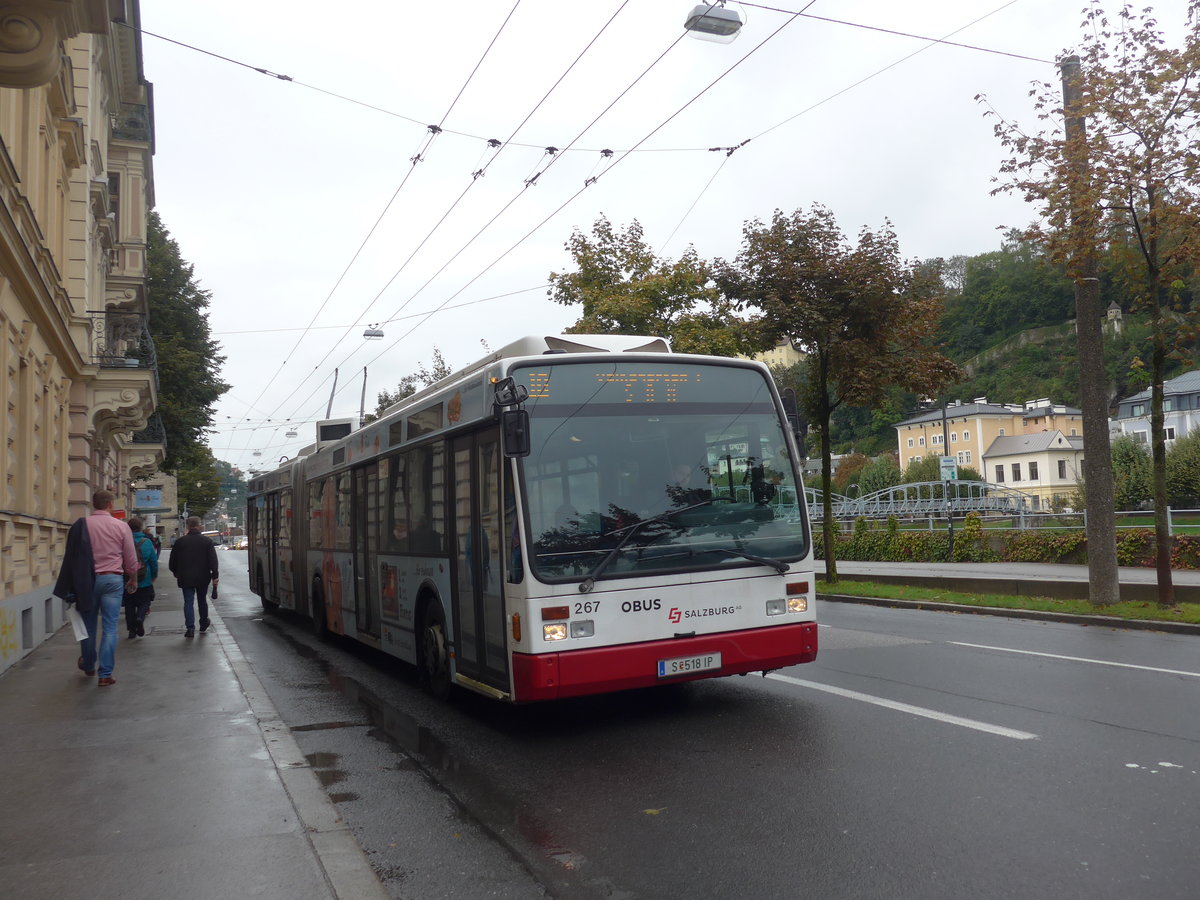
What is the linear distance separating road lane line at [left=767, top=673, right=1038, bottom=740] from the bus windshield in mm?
1288

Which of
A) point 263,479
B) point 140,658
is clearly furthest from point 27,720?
point 263,479

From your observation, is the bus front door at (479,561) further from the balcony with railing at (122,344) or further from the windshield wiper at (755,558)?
the balcony with railing at (122,344)

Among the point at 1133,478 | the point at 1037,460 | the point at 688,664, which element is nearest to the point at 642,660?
the point at 688,664

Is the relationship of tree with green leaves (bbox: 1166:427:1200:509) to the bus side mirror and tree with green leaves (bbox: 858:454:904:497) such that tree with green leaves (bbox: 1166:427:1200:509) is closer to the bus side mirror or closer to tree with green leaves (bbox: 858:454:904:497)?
the bus side mirror

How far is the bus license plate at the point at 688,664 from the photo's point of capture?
294 inches

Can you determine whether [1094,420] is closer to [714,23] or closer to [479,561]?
[714,23]

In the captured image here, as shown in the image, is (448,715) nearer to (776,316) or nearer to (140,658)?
(140,658)

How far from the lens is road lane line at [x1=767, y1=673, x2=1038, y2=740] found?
22.7 ft

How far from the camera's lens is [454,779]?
6.66 meters

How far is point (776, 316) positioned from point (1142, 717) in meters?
14.0

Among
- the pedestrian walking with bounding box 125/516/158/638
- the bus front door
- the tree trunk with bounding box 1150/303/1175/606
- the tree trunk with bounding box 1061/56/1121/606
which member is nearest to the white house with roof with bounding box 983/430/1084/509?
the tree trunk with bounding box 1061/56/1121/606

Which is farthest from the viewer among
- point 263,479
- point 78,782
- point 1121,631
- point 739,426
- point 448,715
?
point 263,479

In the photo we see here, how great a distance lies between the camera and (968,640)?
486 inches

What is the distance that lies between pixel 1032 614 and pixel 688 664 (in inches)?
373
